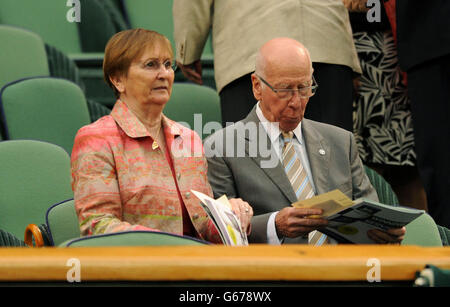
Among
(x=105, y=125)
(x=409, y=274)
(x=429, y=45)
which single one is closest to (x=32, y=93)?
(x=105, y=125)

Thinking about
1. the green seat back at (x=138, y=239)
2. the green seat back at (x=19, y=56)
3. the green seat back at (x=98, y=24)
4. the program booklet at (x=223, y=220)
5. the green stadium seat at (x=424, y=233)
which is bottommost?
the green stadium seat at (x=424, y=233)

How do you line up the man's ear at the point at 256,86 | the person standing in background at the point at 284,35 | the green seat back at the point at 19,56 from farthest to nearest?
1. the green seat back at the point at 19,56
2. the person standing in background at the point at 284,35
3. the man's ear at the point at 256,86

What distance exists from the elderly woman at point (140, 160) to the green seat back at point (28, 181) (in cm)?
65

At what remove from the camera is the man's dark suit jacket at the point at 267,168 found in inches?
72.0

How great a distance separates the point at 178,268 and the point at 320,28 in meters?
1.37

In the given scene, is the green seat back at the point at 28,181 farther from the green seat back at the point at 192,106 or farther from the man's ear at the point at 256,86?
the man's ear at the point at 256,86

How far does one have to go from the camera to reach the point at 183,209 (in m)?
1.70

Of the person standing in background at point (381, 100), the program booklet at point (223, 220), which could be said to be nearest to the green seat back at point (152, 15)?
the person standing in background at point (381, 100)

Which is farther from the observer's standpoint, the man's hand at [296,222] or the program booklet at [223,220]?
the man's hand at [296,222]

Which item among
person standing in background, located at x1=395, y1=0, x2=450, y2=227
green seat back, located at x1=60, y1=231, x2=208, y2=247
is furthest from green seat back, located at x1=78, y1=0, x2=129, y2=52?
green seat back, located at x1=60, y1=231, x2=208, y2=247

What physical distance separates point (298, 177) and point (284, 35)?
482mm

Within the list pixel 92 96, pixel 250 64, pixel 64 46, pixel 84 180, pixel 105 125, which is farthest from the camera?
pixel 64 46

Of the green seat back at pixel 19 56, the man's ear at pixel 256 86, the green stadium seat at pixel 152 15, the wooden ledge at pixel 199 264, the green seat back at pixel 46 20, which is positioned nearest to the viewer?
the wooden ledge at pixel 199 264

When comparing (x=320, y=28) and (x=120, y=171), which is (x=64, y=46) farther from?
(x=120, y=171)
